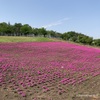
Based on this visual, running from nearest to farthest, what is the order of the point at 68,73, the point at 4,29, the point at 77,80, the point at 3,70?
the point at 77,80, the point at 3,70, the point at 68,73, the point at 4,29

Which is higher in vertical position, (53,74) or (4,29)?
(4,29)

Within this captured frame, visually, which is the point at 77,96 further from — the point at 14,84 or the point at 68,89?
the point at 14,84

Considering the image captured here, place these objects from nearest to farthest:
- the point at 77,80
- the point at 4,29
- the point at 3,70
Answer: the point at 77,80 → the point at 3,70 → the point at 4,29

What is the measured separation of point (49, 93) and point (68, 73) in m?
4.67

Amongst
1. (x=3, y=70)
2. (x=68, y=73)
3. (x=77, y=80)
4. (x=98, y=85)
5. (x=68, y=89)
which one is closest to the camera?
(x=68, y=89)

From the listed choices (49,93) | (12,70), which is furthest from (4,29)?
(49,93)

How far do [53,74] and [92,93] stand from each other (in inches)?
161

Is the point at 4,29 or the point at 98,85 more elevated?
the point at 4,29

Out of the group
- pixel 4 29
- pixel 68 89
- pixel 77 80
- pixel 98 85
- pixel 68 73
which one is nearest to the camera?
pixel 68 89

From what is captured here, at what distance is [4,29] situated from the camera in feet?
245

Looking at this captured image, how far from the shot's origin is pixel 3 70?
12.7 metres

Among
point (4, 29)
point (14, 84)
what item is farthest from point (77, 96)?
point (4, 29)

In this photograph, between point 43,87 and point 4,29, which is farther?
point 4,29

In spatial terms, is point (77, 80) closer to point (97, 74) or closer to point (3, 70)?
point (97, 74)
